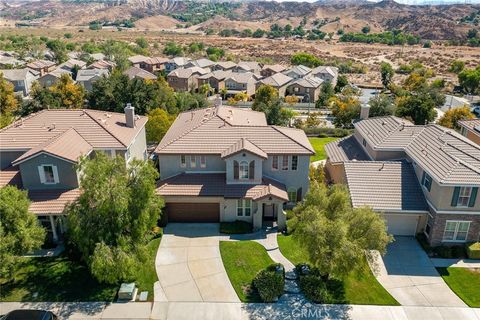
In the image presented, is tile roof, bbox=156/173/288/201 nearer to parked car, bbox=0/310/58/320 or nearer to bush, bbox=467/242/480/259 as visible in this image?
parked car, bbox=0/310/58/320

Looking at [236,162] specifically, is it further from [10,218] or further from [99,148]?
[10,218]

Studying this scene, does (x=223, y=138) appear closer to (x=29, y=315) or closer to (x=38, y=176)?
(x=38, y=176)

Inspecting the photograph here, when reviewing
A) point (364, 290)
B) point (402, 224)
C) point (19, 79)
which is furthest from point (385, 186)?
point (19, 79)

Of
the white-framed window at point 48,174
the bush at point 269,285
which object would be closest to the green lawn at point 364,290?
the bush at point 269,285

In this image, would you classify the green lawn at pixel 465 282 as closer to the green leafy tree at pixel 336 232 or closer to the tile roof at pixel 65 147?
the green leafy tree at pixel 336 232

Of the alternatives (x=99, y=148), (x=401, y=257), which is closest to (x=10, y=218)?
(x=99, y=148)
